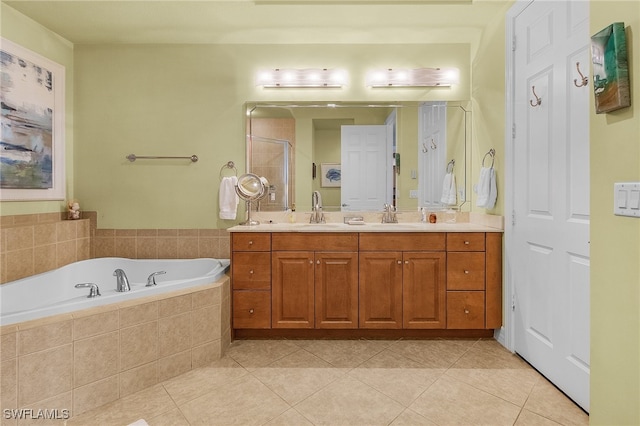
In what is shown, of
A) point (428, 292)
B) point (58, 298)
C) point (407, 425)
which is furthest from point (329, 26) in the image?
point (58, 298)

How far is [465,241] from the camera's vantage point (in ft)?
7.25

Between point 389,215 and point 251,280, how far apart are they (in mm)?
1293

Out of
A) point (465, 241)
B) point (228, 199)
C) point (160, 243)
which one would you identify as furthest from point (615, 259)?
point (160, 243)

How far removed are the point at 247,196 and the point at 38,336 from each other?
1.54 meters

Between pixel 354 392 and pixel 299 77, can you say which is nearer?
pixel 354 392

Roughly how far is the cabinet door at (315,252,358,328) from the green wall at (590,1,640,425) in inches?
53.4

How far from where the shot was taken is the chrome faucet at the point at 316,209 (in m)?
2.71

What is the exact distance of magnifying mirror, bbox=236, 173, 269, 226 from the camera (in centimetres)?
260

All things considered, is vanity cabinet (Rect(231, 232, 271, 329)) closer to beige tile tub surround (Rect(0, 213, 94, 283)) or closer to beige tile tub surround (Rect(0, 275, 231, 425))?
beige tile tub surround (Rect(0, 275, 231, 425))

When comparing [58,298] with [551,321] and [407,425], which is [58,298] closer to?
[407,425]

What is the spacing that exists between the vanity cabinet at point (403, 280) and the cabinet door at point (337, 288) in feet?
0.21

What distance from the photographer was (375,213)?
2.75 meters

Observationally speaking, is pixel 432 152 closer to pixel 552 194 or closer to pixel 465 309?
pixel 552 194

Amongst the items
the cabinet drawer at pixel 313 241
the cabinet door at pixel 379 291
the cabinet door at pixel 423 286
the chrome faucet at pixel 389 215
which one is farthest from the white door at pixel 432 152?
the cabinet drawer at pixel 313 241
